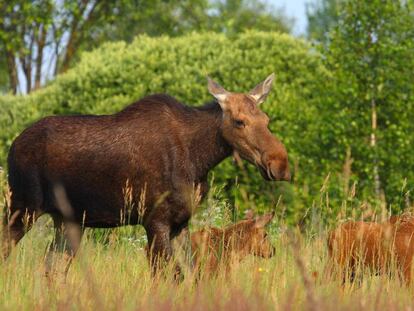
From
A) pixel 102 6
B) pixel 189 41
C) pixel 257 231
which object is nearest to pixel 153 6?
pixel 102 6

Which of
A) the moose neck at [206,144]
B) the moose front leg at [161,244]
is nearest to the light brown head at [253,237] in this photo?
the moose neck at [206,144]

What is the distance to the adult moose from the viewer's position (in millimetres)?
6965

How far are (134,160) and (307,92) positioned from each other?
7394 mm

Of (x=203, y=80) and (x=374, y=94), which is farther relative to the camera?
(x=203, y=80)

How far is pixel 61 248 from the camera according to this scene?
7496mm

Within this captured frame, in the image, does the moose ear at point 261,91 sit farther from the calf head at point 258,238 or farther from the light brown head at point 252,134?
the calf head at point 258,238

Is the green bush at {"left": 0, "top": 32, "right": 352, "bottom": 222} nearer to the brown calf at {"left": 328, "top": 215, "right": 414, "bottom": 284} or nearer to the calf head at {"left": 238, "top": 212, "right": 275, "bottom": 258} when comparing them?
the calf head at {"left": 238, "top": 212, "right": 275, "bottom": 258}

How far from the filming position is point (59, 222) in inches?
295

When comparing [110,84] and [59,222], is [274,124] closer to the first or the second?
[110,84]

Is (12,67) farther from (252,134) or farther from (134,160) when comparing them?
(252,134)

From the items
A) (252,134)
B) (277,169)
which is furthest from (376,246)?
(252,134)

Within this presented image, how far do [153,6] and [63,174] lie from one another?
2244 centimetres

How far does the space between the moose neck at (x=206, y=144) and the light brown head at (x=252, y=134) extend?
92mm

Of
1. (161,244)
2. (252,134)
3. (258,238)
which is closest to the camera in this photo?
(161,244)
